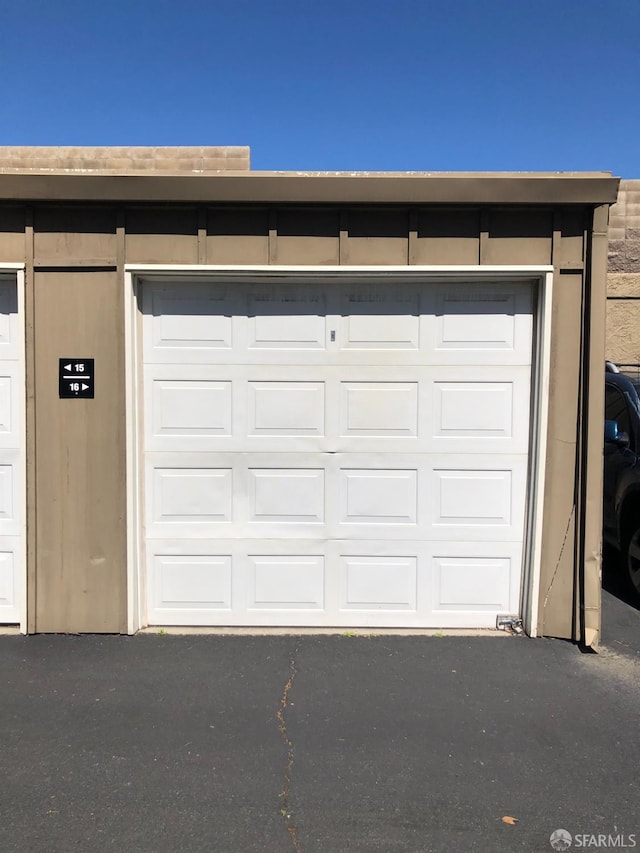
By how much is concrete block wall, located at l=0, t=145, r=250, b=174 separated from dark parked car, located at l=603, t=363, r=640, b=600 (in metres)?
5.76

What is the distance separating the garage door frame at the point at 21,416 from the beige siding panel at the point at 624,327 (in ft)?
27.6

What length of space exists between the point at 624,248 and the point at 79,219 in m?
8.57

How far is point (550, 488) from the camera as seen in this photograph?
4.27 metres

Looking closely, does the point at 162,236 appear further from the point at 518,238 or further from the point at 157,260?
the point at 518,238

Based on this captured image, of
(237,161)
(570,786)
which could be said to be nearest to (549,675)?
(570,786)

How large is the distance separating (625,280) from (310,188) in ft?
24.1

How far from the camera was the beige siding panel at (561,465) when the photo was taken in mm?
4176

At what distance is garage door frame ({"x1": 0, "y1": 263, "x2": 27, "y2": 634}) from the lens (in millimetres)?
4152

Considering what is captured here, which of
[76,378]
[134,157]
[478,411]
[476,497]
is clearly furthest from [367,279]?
[134,157]

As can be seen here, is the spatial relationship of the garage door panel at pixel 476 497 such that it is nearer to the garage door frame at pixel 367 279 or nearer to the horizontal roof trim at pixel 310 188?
the garage door frame at pixel 367 279

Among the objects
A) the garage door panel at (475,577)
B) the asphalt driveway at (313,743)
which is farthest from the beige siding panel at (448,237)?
the asphalt driveway at (313,743)

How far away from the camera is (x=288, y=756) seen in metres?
2.98

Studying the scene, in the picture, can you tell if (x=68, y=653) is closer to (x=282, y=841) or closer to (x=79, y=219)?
(x=282, y=841)

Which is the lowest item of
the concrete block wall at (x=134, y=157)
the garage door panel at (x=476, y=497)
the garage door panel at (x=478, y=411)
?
the garage door panel at (x=476, y=497)
